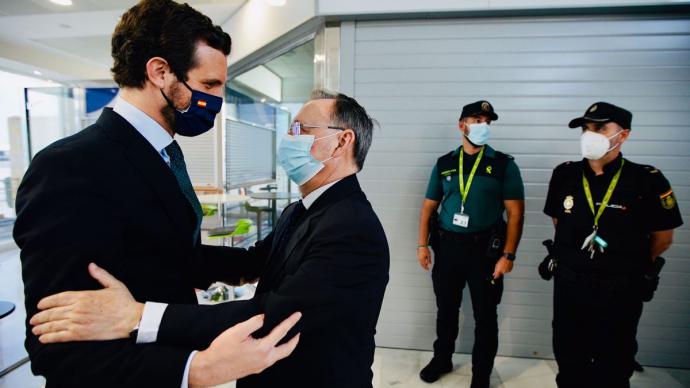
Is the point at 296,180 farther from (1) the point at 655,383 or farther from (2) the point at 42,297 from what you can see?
(1) the point at 655,383

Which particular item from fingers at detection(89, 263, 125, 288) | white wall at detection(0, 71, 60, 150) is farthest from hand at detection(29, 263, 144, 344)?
white wall at detection(0, 71, 60, 150)

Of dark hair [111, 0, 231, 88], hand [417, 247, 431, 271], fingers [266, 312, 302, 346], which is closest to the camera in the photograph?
fingers [266, 312, 302, 346]

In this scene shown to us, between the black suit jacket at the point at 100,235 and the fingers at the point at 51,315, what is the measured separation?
0.12 ft

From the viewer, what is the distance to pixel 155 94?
38.3 inches

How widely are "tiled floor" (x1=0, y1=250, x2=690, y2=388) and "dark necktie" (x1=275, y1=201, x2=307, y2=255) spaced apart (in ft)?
5.94

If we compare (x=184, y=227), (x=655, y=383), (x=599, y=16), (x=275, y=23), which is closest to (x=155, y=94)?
(x=184, y=227)

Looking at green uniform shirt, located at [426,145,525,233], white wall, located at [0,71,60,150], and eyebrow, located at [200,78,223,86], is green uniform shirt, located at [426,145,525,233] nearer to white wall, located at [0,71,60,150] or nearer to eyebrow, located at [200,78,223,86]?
eyebrow, located at [200,78,223,86]

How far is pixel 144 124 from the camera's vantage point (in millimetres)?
955

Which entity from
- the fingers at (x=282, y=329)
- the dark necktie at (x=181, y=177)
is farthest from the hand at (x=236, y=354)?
the dark necktie at (x=181, y=177)

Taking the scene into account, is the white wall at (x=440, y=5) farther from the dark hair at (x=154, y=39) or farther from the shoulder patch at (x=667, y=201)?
the dark hair at (x=154, y=39)

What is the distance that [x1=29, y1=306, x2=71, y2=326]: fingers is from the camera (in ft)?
2.27

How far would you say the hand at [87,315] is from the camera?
0.70m

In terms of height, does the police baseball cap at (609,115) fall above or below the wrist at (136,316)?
above

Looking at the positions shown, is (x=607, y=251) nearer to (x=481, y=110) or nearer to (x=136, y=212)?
(x=481, y=110)
